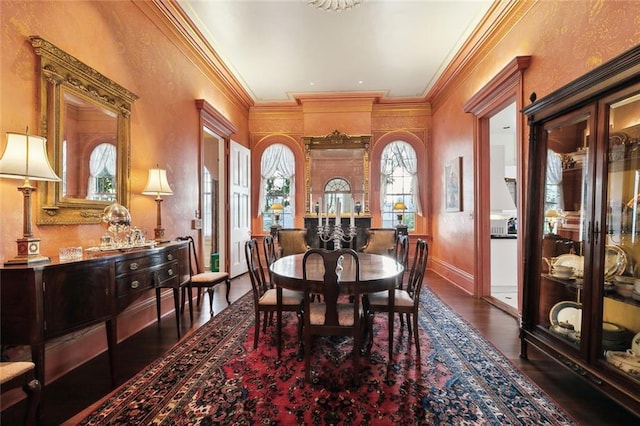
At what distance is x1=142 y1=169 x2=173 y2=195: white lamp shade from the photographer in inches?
112

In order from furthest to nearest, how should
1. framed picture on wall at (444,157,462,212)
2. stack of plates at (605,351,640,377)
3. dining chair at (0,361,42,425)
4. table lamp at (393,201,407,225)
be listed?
table lamp at (393,201,407,225), framed picture on wall at (444,157,462,212), stack of plates at (605,351,640,377), dining chair at (0,361,42,425)

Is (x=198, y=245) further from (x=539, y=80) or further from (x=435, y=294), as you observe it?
(x=539, y=80)

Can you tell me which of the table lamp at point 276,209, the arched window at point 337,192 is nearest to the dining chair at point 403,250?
the arched window at point 337,192

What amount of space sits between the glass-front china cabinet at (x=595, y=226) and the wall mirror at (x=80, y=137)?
351 cm

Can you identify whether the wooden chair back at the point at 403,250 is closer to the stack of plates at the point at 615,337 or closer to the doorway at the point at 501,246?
the stack of plates at the point at 615,337

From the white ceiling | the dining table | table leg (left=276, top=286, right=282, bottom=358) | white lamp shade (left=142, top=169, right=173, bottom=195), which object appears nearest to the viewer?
the dining table

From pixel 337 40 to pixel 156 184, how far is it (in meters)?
2.98

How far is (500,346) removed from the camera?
8.35ft

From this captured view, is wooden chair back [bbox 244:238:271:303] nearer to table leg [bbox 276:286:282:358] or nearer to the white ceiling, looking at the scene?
table leg [bbox 276:286:282:358]

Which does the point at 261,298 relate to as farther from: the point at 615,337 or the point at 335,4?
the point at 335,4

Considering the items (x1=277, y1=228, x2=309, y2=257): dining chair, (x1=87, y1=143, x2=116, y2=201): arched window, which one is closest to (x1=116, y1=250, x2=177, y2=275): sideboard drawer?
(x1=87, y1=143, x2=116, y2=201): arched window

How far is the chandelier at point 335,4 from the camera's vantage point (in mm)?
3119

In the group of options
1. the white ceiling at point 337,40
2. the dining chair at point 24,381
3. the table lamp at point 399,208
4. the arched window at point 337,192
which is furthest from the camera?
the arched window at point 337,192

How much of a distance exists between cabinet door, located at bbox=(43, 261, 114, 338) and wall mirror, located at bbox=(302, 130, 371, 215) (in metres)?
4.29
